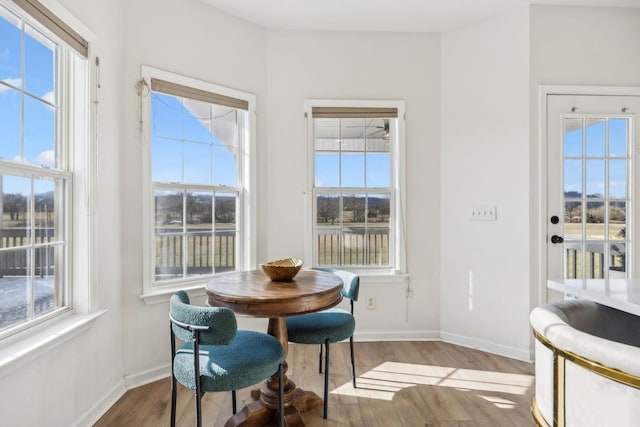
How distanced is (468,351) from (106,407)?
2.75 metres

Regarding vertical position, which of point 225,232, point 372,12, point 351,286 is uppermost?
point 372,12

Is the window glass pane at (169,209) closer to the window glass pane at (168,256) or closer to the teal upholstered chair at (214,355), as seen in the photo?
the window glass pane at (168,256)

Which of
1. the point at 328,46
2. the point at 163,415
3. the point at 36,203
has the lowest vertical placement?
the point at 163,415

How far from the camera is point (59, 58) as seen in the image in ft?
6.37

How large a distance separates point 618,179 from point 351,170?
2.22 meters

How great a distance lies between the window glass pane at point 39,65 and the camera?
67.3 inches

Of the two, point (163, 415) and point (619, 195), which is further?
point (619, 195)

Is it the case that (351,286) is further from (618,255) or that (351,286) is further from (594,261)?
(618,255)

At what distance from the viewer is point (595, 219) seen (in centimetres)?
291

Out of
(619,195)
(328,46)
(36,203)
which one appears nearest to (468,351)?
A: (619,195)

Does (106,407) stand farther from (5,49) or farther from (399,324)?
(399,324)

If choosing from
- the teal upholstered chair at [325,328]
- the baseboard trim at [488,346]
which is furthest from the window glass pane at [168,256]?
the baseboard trim at [488,346]

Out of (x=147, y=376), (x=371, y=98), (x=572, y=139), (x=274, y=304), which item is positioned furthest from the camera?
(x=371, y=98)

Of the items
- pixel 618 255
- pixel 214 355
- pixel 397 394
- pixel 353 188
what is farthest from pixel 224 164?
pixel 618 255
